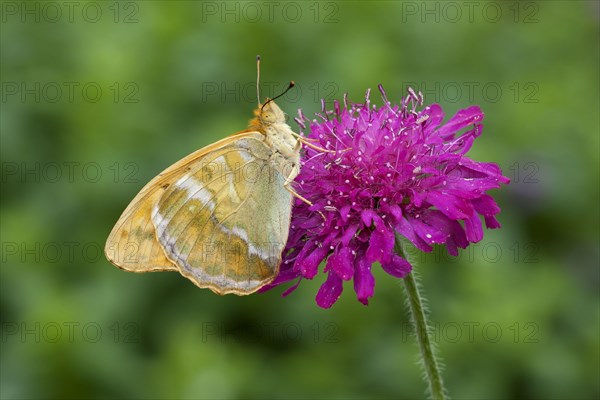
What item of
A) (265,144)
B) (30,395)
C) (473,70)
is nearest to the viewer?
(265,144)

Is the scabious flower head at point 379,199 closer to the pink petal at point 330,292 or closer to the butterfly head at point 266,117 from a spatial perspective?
the pink petal at point 330,292

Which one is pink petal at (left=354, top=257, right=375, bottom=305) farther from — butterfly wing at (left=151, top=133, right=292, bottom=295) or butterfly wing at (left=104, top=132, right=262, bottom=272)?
butterfly wing at (left=104, top=132, right=262, bottom=272)

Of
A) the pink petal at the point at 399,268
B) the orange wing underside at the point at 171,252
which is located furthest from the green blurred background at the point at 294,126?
the pink petal at the point at 399,268

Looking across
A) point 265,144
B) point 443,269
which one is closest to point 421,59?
point 443,269

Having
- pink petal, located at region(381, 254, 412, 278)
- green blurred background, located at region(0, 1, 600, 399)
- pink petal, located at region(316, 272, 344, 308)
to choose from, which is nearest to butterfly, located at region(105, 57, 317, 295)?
pink petal, located at region(316, 272, 344, 308)

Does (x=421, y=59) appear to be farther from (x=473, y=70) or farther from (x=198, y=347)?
(x=198, y=347)
